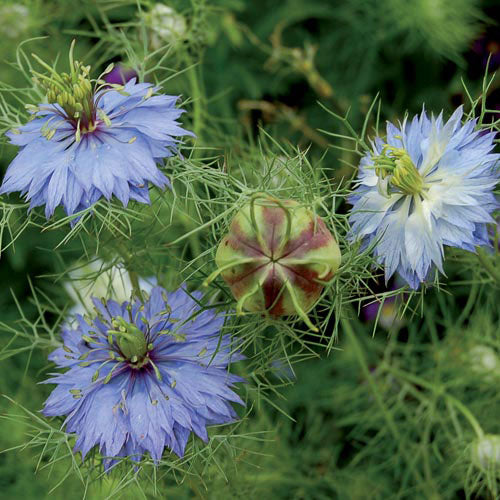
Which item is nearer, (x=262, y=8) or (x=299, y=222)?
(x=299, y=222)

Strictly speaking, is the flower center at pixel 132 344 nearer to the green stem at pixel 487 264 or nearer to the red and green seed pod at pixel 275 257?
the red and green seed pod at pixel 275 257

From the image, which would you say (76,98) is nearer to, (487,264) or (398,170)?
(398,170)

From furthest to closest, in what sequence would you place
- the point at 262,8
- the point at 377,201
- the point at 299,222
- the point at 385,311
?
1. the point at 262,8
2. the point at 385,311
3. the point at 377,201
4. the point at 299,222

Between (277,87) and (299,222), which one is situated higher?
(299,222)

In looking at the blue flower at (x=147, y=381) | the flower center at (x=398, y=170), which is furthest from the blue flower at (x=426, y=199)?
the blue flower at (x=147, y=381)

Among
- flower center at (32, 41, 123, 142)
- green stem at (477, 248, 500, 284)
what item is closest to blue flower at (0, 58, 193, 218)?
flower center at (32, 41, 123, 142)

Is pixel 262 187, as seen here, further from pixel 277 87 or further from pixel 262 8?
pixel 262 8

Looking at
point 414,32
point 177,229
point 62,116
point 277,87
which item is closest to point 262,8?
point 277,87

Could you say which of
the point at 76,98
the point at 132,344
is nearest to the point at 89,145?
the point at 76,98
